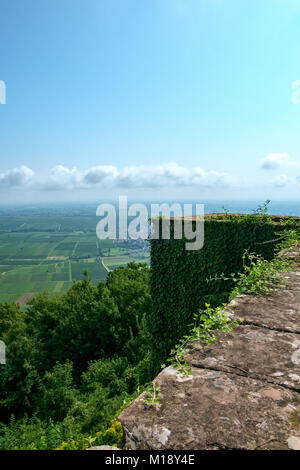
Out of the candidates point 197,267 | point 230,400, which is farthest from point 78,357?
point 230,400

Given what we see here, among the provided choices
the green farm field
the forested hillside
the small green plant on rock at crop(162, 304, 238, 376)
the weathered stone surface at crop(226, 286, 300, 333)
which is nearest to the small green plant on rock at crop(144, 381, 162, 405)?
the small green plant on rock at crop(162, 304, 238, 376)

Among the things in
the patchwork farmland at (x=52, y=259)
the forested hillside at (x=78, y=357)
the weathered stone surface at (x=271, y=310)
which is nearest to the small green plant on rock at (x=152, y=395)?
the weathered stone surface at (x=271, y=310)

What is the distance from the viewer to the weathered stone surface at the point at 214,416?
1.12m

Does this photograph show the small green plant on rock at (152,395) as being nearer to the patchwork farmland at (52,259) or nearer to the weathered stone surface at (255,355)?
the weathered stone surface at (255,355)

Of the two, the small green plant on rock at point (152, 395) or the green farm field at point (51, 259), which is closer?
the small green plant on rock at point (152, 395)

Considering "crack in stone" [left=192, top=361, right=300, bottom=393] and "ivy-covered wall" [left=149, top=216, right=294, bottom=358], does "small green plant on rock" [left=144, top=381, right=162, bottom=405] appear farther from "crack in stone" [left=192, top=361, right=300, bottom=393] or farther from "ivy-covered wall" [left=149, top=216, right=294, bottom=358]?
"ivy-covered wall" [left=149, top=216, right=294, bottom=358]

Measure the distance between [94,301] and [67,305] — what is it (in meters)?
2.51

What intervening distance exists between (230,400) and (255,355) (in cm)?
46

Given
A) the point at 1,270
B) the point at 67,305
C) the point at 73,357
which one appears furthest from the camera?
the point at 1,270

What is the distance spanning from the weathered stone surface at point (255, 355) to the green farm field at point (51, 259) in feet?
135

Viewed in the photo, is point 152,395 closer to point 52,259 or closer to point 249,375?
point 249,375

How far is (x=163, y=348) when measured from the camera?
8.38 m
